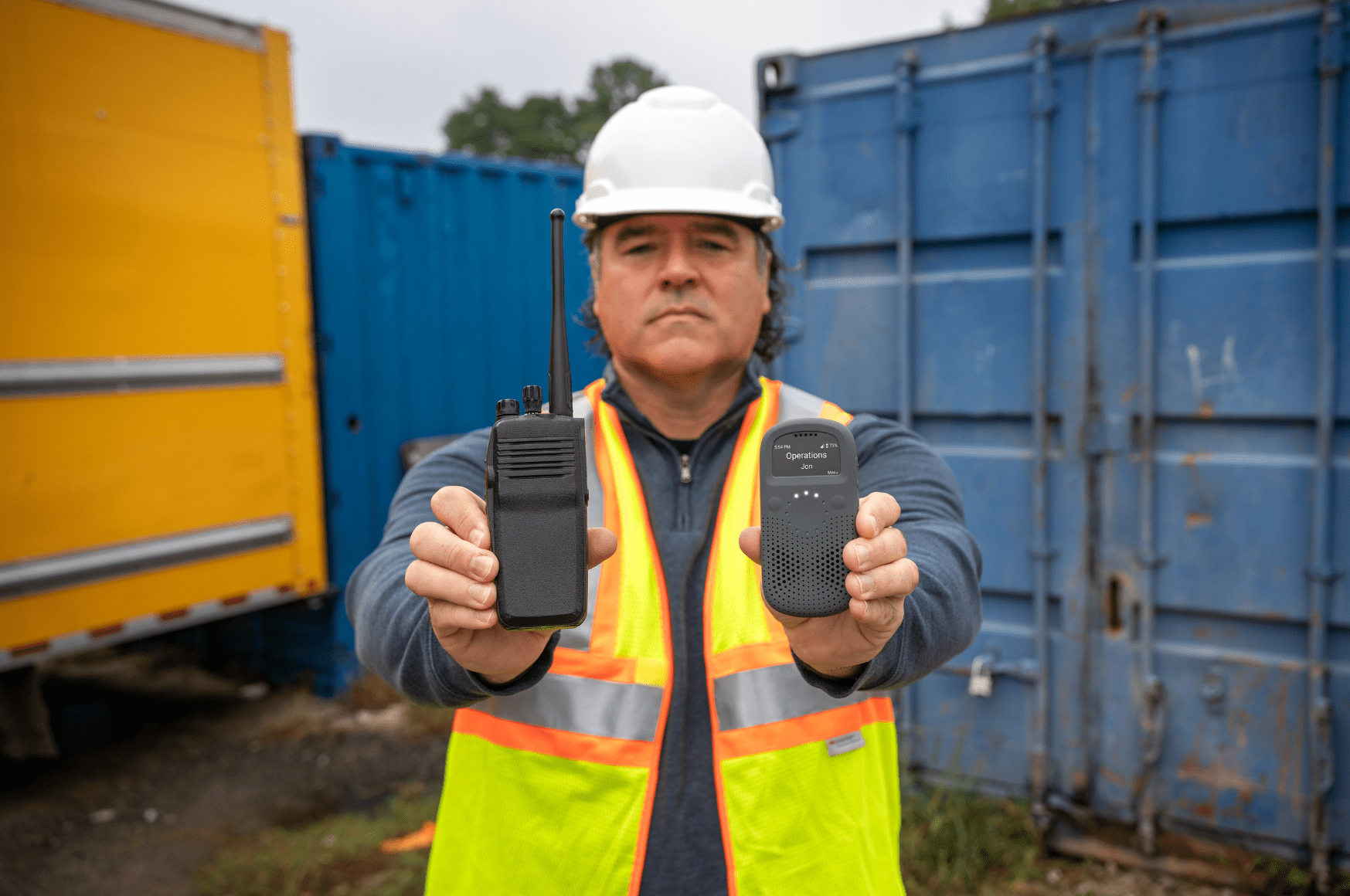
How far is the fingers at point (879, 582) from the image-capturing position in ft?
3.58

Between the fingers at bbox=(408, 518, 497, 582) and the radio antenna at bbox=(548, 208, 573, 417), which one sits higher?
the radio antenna at bbox=(548, 208, 573, 417)

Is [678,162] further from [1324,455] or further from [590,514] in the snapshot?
[1324,455]

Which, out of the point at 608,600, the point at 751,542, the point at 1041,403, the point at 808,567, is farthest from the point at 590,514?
the point at 1041,403

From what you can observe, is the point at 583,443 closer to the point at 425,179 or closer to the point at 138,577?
the point at 138,577

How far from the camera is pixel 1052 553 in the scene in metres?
3.27

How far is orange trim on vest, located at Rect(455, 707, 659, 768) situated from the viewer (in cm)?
142

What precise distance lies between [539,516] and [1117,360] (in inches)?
103

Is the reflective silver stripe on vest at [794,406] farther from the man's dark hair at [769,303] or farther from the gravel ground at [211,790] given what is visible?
the gravel ground at [211,790]

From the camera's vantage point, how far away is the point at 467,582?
1092 millimetres

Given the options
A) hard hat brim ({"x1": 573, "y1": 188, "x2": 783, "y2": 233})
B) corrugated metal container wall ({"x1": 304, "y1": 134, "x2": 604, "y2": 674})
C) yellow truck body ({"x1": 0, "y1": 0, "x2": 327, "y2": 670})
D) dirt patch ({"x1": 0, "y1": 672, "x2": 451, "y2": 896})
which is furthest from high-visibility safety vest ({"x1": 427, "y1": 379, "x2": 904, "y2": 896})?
corrugated metal container wall ({"x1": 304, "y1": 134, "x2": 604, "y2": 674})

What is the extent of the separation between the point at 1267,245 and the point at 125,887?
456 cm

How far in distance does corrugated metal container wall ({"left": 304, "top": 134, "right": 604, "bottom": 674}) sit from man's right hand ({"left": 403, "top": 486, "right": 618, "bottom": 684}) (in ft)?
12.2

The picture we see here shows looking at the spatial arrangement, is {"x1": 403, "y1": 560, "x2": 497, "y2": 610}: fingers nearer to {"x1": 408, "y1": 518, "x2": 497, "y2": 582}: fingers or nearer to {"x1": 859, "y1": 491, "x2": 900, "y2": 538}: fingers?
{"x1": 408, "y1": 518, "x2": 497, "y2": 582}: fingers

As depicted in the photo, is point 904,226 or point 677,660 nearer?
point 677,660
